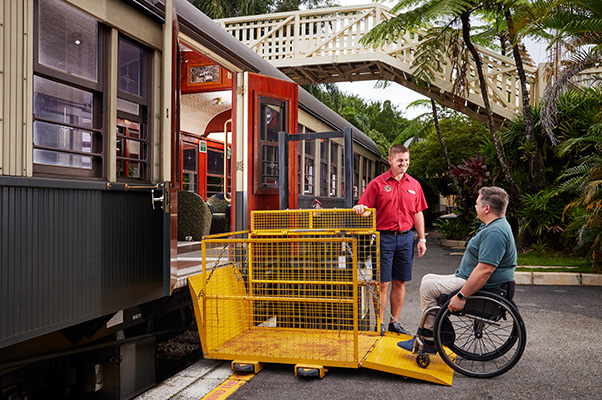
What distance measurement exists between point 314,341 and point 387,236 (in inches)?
47.5

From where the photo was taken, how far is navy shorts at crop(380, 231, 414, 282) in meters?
4.73

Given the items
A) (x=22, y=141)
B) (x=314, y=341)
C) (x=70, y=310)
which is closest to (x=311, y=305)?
(x=314, y=341)

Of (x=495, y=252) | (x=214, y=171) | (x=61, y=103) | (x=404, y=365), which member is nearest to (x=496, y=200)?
(x=495, y=252)

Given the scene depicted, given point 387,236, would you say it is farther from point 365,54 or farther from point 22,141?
point 365,54

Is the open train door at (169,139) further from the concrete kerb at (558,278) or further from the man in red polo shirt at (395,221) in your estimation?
the concrete kerb at (558,278)

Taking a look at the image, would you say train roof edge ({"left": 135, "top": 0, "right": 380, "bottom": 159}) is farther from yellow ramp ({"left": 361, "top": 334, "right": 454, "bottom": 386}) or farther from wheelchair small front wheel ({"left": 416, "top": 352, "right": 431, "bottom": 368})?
wheelchair small front wheel ({"left": 416, "top": 352, "right": 431, "bottom": 368})

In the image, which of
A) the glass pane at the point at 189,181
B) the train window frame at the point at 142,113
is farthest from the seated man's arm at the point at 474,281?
the glass pane at the point at 189,181

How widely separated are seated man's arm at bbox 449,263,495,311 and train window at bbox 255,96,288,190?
9.94 feet

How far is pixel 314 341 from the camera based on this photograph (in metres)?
4.38

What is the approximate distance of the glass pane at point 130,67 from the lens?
4047 millimetres

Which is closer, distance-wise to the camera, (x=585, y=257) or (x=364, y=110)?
(x=585, y=257)

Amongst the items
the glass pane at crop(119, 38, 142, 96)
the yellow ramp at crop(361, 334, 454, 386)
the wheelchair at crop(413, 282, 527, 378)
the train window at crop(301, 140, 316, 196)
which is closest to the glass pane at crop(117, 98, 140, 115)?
the glass pane at crop(119, 38, 142, 96)

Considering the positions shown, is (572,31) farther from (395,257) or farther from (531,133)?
(395,257)

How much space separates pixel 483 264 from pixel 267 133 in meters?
3.40
